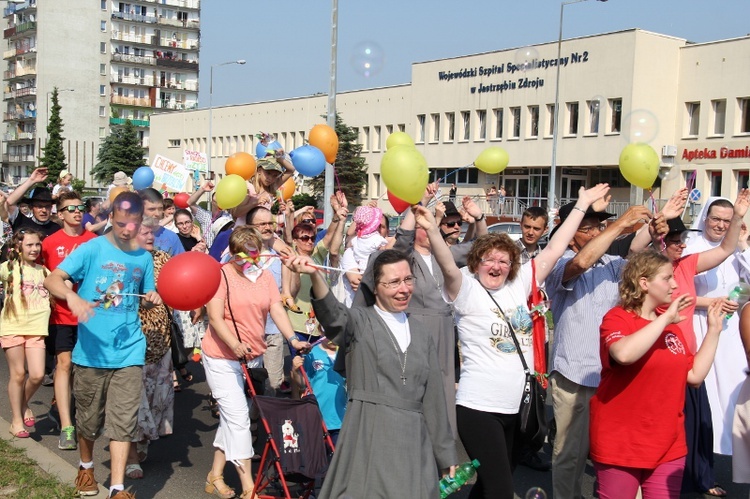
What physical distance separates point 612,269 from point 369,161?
53.2 m

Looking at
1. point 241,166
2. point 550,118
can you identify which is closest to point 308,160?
point 241,166

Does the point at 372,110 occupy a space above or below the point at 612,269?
above

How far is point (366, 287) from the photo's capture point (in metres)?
4.63

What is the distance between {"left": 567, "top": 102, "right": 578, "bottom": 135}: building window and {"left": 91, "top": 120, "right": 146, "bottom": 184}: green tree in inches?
1669

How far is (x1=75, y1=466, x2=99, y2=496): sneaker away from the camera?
235 inches

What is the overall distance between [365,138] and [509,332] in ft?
178

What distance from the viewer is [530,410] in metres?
5.08

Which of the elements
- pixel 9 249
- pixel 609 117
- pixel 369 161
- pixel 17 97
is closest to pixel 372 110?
pixel 369 161

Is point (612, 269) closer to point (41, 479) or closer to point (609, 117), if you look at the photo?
point (41, 479)

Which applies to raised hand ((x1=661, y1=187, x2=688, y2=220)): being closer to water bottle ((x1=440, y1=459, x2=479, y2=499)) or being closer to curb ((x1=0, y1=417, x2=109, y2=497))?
water bottle ((x1=440, y1=459, x2=479, y2=499))

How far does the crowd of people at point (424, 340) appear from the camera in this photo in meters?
4.47

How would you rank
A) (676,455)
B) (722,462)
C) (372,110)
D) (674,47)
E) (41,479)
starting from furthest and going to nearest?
1. (372,110)
2. (674,47)
3. (722,462)
4. (41,479)
5. (676,455)

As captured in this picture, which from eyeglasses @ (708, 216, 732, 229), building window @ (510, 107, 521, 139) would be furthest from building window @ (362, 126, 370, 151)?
eyeglasses @ (708, 216, 732, 229)

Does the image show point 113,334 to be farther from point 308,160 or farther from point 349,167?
point 349,167
